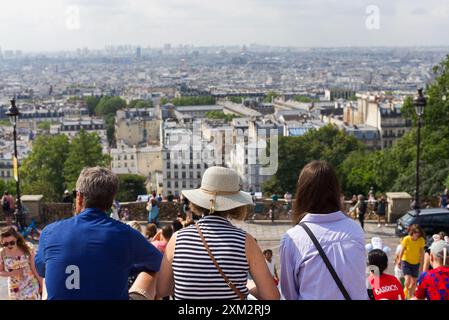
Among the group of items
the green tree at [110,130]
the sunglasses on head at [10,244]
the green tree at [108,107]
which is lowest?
the green tree at [110,130]

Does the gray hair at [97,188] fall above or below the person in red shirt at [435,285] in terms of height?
above

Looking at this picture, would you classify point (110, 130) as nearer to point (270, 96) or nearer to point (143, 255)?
point (270, 96)

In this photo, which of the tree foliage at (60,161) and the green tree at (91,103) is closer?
the tree foliage at (60,161)

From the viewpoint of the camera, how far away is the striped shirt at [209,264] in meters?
2.81

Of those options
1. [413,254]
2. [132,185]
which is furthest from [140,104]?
[413,254]

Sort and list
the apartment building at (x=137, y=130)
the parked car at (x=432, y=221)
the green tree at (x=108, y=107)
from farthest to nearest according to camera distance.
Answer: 1. the green tree at (x=108, y=107)
2. the apartment building at (x=137, y=130)
3. the parked car at (x=432, y=221)

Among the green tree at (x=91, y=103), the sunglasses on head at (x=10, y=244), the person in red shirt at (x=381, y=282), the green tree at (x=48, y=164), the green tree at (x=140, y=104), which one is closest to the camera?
the person in red shirt at (x=381, y=282)

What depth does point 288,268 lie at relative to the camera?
2938 mm

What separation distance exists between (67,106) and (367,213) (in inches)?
5077

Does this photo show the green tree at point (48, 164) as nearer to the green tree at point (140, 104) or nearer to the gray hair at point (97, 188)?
the gray hair at point (97, 188)

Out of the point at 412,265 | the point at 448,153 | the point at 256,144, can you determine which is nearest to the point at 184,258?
the point at 412,265

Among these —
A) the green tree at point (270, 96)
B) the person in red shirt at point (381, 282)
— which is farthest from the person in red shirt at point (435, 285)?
the green tree at point (270, 96)

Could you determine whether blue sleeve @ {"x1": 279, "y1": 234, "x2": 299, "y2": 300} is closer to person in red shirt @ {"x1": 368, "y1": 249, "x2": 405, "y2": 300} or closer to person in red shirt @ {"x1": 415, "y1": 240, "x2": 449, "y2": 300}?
person in red shirt @ {"x1": 415, "y1": 240, "x2": 449, "y2": 300}
